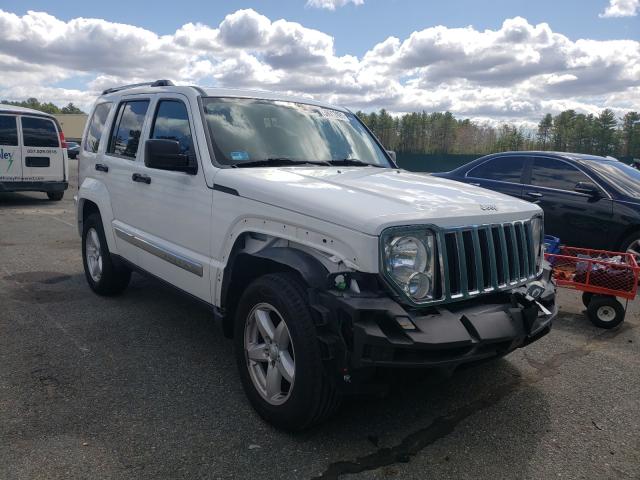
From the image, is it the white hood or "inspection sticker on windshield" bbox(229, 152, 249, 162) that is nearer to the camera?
the white hood

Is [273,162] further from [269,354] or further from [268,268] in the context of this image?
[269,354]

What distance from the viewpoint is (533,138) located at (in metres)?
67.8

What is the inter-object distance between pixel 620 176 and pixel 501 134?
7630cm

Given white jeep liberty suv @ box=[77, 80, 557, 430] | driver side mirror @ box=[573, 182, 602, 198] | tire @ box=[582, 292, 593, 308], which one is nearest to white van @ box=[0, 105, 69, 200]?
white jeep liberty suv @ box=[77, 80, 557, 430]

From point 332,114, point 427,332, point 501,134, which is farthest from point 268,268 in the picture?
point 501,134

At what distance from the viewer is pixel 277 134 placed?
4.12 m

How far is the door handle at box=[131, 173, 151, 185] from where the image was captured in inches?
176

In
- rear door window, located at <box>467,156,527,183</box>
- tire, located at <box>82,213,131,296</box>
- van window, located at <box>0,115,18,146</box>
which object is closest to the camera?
tire, located at <box>82,213,131,296</box>

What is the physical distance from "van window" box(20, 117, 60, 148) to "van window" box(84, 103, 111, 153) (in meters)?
8.26

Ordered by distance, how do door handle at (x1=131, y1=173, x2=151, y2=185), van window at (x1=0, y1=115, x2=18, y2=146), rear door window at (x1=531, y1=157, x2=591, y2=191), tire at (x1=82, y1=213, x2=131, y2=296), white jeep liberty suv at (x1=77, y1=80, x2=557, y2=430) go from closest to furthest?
white jeep liberty suv at (x1=77, y1=80, x2=557, y2=430) < door handle at (x1=131, y1=173, x2=151, y2=185) < tire at (x1=82, y1=213, x2=131, y2=296) < rear door window at (x1=531, y1=157, x2=591, y2=191) < van window at (x1=0, y1=115, x2=18, y2=146)

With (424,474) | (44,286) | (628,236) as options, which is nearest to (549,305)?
(424,474)

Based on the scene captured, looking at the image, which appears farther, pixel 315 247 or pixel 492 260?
pixel 492 260

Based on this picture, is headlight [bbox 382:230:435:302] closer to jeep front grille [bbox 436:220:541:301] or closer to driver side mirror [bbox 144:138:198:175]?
jeep front grille [bbox 436:220:541:301]

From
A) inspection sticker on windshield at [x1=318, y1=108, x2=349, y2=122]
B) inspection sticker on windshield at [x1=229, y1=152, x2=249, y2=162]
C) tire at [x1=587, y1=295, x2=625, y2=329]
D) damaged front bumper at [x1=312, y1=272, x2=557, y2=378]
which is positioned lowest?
tire at [x1=587, y1=295, x2=625, y2=329]
